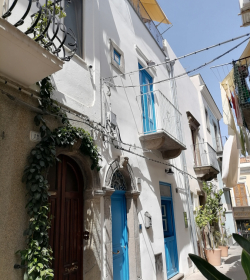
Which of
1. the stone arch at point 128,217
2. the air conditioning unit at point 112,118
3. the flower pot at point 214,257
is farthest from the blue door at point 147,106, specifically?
the flower pot at point 214,257

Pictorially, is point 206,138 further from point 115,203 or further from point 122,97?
point 115,203

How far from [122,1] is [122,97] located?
3.16 meters

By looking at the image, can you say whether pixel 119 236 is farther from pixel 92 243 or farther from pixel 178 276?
pixel 178 276

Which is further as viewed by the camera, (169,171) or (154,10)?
(154,10)

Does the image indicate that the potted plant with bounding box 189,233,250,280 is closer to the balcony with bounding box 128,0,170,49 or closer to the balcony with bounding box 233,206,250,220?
the balcony with bounding box 128,0,170,49

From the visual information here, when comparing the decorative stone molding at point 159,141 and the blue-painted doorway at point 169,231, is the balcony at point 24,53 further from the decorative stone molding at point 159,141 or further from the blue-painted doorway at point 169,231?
the blue-painted doorway at point 169,231

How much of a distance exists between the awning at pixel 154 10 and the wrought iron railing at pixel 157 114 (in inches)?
173

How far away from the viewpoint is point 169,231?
7266mm

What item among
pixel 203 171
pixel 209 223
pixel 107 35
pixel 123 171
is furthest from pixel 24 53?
pixel 209 223

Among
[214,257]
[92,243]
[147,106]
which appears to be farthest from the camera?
[214,257]

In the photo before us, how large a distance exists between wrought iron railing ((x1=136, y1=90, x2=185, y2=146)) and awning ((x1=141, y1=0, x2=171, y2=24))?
14.4ft

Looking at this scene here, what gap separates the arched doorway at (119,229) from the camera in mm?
4799

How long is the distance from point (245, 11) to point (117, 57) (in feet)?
11.5

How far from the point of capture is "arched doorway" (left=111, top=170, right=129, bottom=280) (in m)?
4.80
